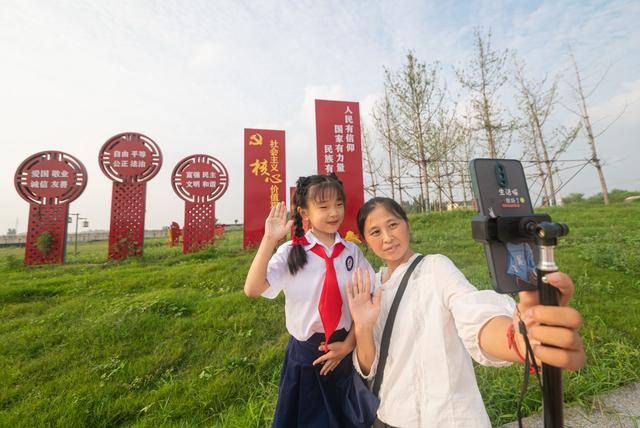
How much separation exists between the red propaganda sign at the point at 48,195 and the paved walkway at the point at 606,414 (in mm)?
10117

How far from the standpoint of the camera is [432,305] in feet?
3.34

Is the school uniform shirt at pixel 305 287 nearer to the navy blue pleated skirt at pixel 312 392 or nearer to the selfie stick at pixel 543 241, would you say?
the navy blue pleated skirt at pixel 312 392

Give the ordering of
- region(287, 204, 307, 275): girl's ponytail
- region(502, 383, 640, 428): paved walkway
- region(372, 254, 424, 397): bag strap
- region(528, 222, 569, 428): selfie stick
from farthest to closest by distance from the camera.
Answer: region(502, 383, 640, 428): paved walkway
region(287, 204, 307, 275): girl's ponytail
region(372, 254, 424, 397): bag strap
region(528, 222, 569, 428): selfie stick

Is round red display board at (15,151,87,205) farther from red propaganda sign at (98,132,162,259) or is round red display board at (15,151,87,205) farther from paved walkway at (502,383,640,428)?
Answer: paved walkway at (502,383,640,428)

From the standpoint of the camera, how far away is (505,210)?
748 mm

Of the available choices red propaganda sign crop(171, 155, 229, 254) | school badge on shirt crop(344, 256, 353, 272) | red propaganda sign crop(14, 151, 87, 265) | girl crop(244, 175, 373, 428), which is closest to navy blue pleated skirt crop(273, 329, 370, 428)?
girl crop(244, 175, 373, 428)

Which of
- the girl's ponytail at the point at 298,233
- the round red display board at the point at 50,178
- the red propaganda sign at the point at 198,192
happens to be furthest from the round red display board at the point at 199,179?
the girl's ponytail at the point at 298,233

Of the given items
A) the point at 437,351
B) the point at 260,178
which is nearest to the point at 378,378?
the point at 437,351

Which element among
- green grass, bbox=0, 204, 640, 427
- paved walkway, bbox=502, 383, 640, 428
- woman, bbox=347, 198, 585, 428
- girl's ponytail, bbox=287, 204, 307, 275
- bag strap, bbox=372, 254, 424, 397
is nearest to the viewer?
woman, bbox=347, 198, 585, 428

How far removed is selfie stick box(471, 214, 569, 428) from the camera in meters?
0.61

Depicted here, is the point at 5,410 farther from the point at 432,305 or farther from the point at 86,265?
the point at 86,265

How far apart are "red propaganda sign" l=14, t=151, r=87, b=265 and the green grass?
3411 mm

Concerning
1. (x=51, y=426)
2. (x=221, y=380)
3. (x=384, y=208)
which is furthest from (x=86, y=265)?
(x=384, y=208)

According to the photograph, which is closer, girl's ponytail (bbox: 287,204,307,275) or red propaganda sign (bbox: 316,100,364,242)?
girl's ponytail (bbox: 287,204,307,275)
